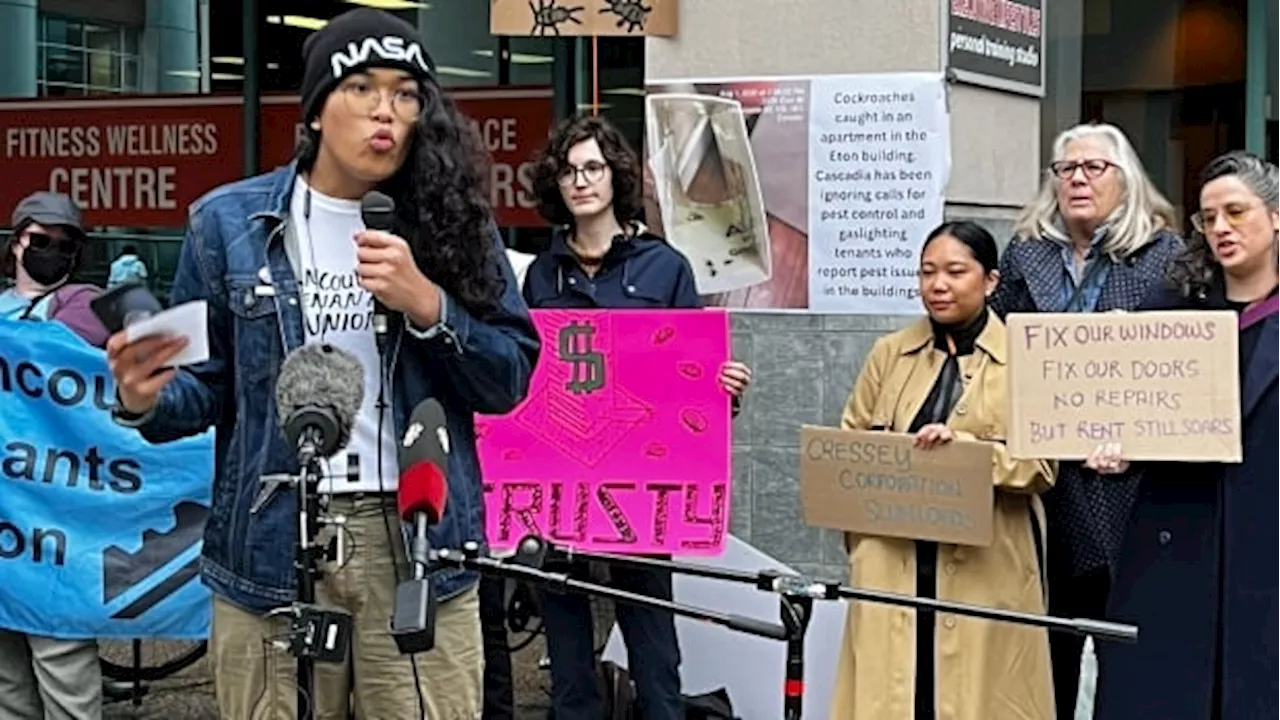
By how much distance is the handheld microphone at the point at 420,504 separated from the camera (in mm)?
3244

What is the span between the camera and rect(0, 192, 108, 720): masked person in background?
6211mm

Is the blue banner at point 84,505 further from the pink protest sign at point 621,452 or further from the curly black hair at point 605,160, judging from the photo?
the curly black hair at point 605,160

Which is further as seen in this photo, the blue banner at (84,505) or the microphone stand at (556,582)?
the blue banner at (84,505)

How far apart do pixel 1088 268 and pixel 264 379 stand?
280cm

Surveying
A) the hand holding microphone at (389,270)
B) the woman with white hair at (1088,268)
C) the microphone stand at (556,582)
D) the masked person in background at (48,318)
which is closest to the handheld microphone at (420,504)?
the microphone stand at (556,582)

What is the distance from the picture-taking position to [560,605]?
6.15m

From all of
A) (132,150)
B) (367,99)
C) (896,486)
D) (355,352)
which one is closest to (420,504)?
(355,352)

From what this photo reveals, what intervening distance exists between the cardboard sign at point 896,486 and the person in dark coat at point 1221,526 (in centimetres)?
42

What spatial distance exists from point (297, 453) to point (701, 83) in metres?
3.90

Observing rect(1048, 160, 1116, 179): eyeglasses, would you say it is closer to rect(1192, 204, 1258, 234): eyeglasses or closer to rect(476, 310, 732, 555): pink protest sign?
rect(1192, 204, 1258, 234): eyeglasses

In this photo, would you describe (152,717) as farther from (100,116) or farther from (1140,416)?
(100,116)

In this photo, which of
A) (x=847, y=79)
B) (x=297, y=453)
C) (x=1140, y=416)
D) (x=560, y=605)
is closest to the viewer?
(x=297, y=453)

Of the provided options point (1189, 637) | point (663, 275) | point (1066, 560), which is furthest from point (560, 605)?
point (1189, 637)

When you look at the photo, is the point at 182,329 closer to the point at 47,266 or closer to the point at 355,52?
the point at 355,52
